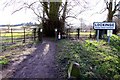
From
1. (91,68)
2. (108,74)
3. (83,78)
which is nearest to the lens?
(83,78)

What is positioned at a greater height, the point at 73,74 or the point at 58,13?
the point at 58,13

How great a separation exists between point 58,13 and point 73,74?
1382cm

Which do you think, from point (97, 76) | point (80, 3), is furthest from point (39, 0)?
point (97, 76)

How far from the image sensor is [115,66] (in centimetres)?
609

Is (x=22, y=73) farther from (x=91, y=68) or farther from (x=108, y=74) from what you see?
(x=108, y=74)

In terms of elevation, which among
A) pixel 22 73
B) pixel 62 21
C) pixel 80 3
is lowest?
pixel 22 73

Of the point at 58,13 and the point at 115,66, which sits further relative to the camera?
the point at 58,13

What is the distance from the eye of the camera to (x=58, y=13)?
18531mm

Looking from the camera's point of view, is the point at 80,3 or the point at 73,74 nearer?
the point at 73,74

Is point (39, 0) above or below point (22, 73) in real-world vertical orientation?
above

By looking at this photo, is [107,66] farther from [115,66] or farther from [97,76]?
[97,76]

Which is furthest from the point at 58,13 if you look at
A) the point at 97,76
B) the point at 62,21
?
the point at 97,76

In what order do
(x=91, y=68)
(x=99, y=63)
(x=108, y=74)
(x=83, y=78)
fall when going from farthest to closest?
(x=99, y=63), (x=91, y=68), (x=108, y=74), (x=83, y=78)

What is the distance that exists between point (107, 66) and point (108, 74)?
21.3 inches
